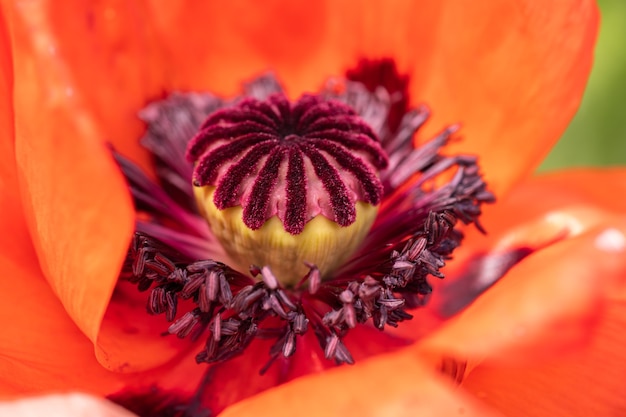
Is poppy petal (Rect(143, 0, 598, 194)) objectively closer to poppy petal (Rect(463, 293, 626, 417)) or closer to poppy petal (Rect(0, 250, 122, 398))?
poppy petal (Rect(463, 293, 626, 417))

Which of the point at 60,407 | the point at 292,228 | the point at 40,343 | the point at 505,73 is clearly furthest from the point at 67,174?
the point at 505,73

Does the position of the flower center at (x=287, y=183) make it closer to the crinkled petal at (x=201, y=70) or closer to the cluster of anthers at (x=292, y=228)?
the cluster of anthers at (x=292, y=228)

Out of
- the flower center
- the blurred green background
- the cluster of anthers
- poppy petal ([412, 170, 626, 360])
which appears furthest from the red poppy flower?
the blurred green background

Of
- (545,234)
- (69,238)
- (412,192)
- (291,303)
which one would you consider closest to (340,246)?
(291,303)

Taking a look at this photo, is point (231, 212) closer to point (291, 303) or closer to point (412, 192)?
point (291, 303)

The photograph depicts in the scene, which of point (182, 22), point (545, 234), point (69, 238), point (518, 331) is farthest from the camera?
point (182, 22)
